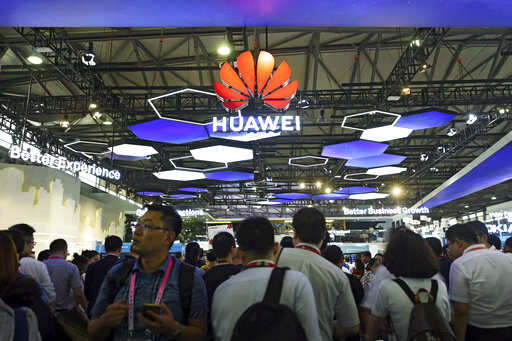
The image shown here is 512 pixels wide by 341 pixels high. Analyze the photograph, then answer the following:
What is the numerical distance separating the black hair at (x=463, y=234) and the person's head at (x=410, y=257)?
980 millimetres

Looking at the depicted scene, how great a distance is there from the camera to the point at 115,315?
1691mm

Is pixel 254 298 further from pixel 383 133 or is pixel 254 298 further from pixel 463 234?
pixel 383 133

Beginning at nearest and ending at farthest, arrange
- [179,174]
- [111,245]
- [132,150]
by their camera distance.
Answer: [111,245]
[132,150]
[179,174]

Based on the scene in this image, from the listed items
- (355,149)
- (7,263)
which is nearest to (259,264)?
(7,263)

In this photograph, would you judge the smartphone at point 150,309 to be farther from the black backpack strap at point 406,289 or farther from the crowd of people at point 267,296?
the black backpack strap at point 406,289

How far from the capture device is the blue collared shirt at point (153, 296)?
178 centimetres

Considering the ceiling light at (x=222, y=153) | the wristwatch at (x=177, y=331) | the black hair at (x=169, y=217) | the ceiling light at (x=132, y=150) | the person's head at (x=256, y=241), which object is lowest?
the wristwatch at (x=177, y=331)

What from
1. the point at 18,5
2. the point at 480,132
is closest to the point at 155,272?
the point at 18,5

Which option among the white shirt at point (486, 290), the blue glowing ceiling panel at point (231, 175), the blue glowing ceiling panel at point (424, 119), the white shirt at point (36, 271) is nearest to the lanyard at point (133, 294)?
the white shirt at point (486, 290)

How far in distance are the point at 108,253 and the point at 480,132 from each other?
1259 cm

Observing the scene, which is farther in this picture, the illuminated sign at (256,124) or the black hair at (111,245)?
the illuminated sign at (256,124)

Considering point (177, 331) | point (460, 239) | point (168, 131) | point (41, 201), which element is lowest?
point (177, 331)

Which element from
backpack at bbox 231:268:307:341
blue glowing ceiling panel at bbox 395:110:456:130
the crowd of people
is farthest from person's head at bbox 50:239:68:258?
blue glowing ceiling panel at bbox 395:110:456:130

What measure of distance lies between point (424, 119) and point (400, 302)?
8451 mm
